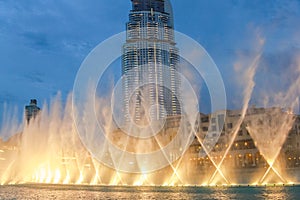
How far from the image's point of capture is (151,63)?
152250 mm

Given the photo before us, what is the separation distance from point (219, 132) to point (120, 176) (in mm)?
28773

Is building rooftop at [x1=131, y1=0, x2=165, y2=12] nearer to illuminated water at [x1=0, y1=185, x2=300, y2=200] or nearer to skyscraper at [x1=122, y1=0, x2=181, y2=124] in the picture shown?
skyscraper at [x1=122, y1=0, x2=181, y2=124]

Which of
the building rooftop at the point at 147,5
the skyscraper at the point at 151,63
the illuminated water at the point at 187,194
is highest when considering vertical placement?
the building rooftop at the point at 147,5

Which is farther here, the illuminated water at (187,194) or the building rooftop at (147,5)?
the building rooftop at (147,5)

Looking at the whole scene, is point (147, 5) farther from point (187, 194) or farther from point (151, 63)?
point (187, 194)

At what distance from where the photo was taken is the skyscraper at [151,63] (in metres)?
140

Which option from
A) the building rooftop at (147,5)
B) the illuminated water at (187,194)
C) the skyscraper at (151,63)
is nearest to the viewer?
the illuminated water at (187,194)

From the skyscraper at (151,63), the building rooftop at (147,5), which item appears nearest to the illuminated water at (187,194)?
the skyscraper at (151,63)

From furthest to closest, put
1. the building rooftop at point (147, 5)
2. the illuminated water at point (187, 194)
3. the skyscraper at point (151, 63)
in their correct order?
the building rooftop at point (147, 5), the skyscraper at point (151, 63), the illuminated water at point (187, 194)

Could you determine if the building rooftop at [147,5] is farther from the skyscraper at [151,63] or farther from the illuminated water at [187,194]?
Result: the illuminated water at [187,194]

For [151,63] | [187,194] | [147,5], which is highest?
[147,5]

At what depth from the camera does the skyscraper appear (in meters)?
140

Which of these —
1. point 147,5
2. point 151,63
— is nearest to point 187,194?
point 151,63

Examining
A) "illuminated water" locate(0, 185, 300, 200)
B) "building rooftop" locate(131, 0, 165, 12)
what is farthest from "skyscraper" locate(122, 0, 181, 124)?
"illuminated water" locate(0, 185, 300, 200)
